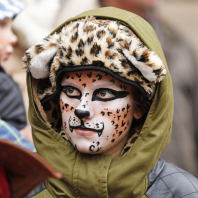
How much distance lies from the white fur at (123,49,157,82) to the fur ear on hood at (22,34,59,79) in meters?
0.30

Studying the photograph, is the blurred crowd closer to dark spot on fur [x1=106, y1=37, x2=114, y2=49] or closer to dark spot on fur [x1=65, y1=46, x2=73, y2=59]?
dark spot on fur [x1=65, y1=46, x2=73, y2=59]

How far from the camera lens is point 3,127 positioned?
1556 millimetres

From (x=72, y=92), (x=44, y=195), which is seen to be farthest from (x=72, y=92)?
(x=44, y=195)

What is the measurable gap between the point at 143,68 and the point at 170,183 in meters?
0.50

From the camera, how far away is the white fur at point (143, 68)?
1072 mm

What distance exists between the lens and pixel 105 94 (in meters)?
1.14

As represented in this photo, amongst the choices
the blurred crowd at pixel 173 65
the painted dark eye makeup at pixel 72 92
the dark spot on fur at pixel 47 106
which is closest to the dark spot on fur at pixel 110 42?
the painted dark eye makeup at pixel 72 92

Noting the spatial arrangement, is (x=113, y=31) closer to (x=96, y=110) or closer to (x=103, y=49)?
(x=103, y=49)

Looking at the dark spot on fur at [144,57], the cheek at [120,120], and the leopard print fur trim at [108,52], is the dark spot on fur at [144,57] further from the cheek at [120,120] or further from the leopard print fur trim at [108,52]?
the cheek at [120,120]

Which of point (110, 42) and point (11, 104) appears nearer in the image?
point (110, 42)

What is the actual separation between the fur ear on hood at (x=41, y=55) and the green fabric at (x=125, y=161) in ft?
0.57

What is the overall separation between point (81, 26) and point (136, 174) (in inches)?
A: 24.5

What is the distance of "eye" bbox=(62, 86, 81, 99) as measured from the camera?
3.85 ft

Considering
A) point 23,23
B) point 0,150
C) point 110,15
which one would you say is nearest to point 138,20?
point 110,15
